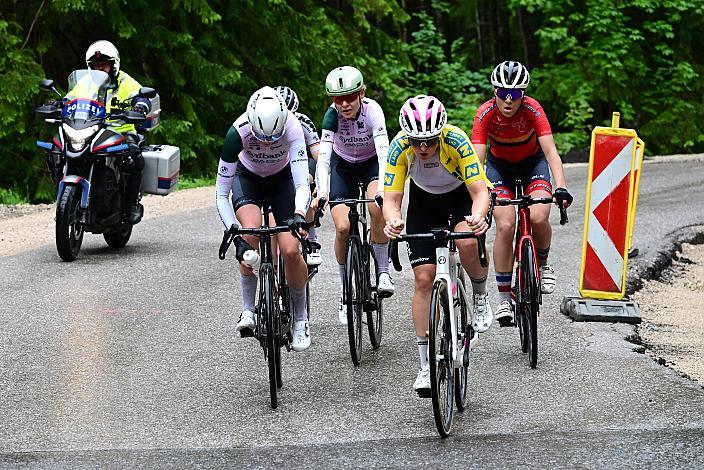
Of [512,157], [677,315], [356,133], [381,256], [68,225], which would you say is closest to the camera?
[512,157]

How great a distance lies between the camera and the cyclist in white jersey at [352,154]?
9453 mm

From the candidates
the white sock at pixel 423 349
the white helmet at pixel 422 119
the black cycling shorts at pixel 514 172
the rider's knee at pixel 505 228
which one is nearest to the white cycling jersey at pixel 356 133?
the black cycling shorts at pixel 514 172

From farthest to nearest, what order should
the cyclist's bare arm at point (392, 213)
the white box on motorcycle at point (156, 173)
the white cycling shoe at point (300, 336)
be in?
1. the white box on motorcycle at point (156, 173)
2. the white cycling shoe at point (300, 336)
3. the cyclist's bare arm at point (392, 213)

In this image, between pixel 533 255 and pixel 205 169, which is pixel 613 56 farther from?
pixel 533 255

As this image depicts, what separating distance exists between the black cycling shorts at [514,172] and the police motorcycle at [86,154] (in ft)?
14.7

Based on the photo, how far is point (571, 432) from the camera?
6.95m

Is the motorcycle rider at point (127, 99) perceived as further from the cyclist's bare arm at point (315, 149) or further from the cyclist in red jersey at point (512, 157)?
the cyclist in red jersey at point (512, 157)

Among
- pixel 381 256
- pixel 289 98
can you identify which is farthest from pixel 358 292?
pixel 289 98

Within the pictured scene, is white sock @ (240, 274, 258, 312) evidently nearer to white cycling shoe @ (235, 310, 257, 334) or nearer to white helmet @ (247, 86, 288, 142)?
white cycling shoe @ (235, 310, 257, 334)

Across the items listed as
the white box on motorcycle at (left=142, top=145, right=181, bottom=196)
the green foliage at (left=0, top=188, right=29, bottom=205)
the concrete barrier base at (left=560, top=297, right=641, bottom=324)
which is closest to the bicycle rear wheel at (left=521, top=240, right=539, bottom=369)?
the concrete barrier base at (left=560, top=297, right=641, bottom=324)

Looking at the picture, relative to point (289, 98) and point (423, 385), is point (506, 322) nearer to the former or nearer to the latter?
point (423, 385)

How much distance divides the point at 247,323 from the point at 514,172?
2.65m

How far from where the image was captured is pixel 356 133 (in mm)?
9906

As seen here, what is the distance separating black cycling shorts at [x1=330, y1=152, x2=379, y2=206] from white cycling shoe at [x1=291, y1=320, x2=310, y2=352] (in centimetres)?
170
